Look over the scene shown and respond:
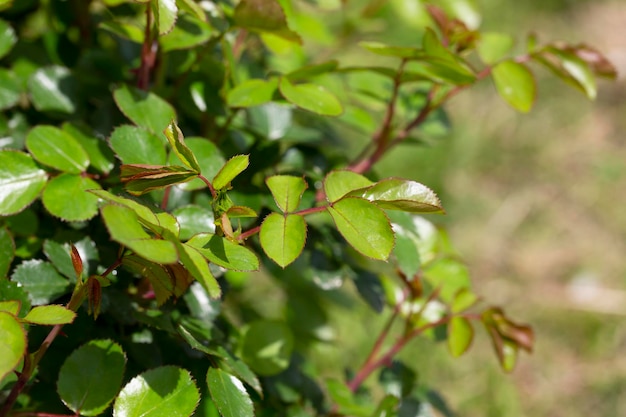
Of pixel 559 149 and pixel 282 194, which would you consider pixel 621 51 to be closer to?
pixel 559 149

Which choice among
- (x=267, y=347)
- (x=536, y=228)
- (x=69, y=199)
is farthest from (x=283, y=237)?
(x=536, y=228)

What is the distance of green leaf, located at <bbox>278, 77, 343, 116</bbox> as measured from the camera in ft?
2.79

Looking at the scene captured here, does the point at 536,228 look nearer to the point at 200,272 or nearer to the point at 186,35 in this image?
the point at 186,35

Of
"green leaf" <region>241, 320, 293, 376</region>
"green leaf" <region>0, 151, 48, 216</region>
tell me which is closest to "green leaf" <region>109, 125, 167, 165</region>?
"green leaf" <region>0, 151, 48, 216</region>

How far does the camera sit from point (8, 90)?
1.00 m

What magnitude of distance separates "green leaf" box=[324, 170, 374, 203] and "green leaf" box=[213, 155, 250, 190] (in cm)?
10

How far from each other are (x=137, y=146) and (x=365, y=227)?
0.97ft

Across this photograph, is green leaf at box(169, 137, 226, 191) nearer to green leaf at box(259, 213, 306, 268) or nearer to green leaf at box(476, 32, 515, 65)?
green leaf at box(259, 213, 306, 268)

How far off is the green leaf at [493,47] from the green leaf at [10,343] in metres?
0.77

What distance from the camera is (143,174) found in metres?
0.66

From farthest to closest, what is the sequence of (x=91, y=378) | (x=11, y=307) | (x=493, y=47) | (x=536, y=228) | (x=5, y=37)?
(x=536, y=228) → (x=493, y=47) → (x=5, y=37) → (x=91, y=378) → (x=11, y=307)

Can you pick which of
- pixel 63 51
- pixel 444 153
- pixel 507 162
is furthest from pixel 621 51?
pixel 63 51

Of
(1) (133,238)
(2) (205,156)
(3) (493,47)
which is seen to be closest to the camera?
(1) (133,238)

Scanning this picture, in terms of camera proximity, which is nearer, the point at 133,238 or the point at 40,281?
the point at 133,238
